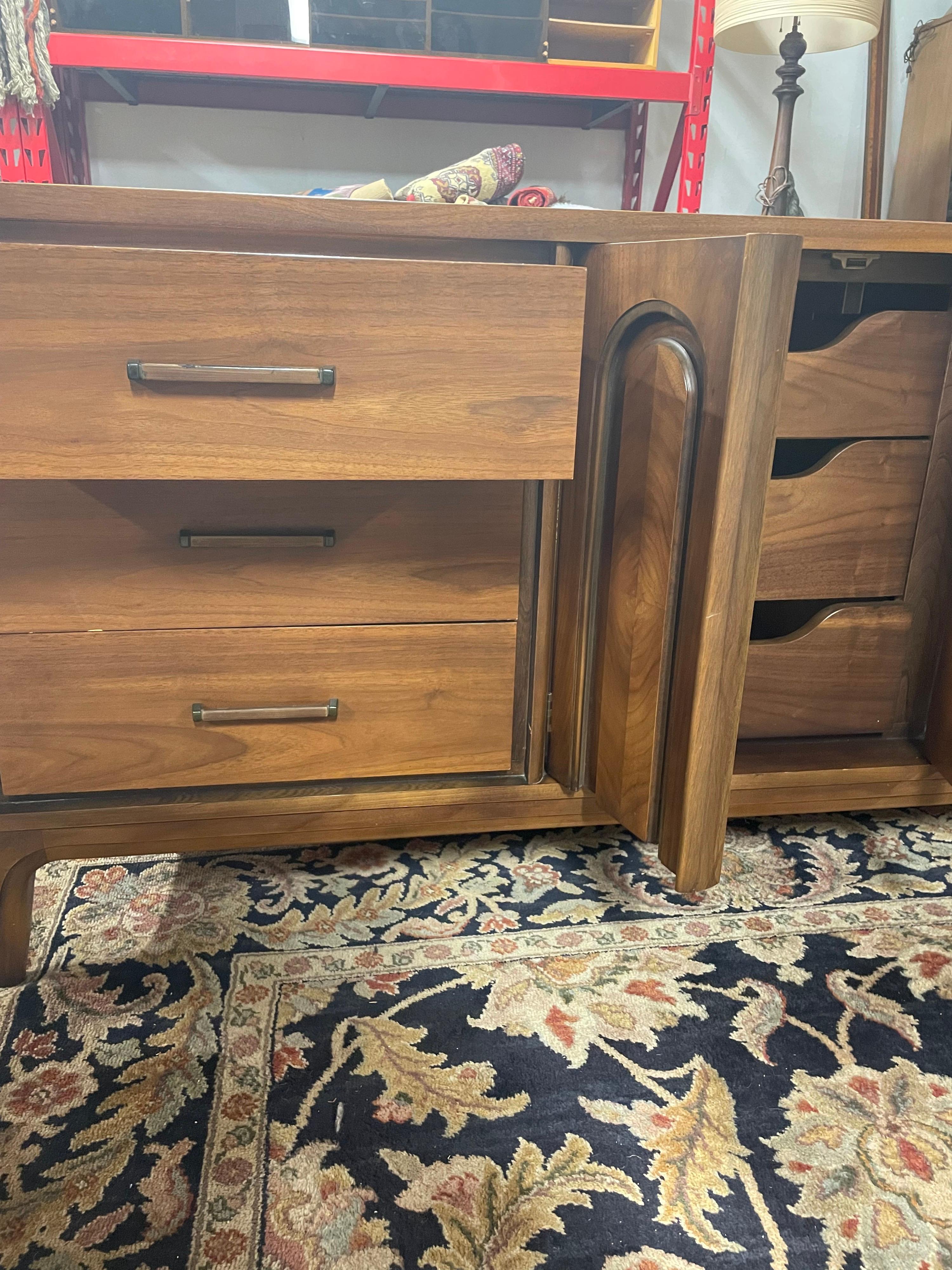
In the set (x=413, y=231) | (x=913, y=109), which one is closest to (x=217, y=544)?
(x=413, y=231)

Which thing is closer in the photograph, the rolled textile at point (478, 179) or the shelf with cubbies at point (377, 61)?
the rolled textile at point (478, 179)

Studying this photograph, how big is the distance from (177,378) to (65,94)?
900 mm

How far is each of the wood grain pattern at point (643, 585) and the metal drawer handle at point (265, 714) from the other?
0.29 meters

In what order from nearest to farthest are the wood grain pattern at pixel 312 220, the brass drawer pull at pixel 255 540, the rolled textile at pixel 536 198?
the wood grain pattern at pixel 312 220 < the brass drawer pull at pixel 255 540 < the rolled textile at pixel 536 198

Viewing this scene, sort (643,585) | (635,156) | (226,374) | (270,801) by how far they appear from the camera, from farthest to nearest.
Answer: (635,156) < (270,801) < (643,585) < (226,374)

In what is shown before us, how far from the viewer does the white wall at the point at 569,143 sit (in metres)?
1.32

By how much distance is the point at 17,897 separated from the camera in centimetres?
85

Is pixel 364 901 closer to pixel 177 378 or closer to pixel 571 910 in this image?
pixel 571 910

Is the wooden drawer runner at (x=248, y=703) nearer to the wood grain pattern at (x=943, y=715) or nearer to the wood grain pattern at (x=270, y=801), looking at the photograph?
the wood grain pattern at (x=270, y=801)

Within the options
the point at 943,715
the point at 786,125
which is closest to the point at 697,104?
the point at 786,125

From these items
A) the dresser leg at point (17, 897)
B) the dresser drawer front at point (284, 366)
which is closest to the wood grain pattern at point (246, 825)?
the dresser leg at point (17, 897)

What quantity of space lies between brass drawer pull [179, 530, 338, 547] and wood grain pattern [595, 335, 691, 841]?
0.29 metres

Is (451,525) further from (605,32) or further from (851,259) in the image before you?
(605,32)

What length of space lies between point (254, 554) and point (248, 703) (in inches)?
6.2
